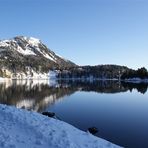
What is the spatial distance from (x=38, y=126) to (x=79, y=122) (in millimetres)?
17160

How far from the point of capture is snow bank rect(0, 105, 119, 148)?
1906 cm

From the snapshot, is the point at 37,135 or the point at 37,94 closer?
the point at 37,135

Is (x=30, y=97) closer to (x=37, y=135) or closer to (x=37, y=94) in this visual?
(x=37, y=94)

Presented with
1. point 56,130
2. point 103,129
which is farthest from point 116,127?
point 56,130

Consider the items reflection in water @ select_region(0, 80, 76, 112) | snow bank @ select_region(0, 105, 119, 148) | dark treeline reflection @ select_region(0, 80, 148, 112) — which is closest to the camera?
snow bank @ select_region(0, 105, 119, 148)

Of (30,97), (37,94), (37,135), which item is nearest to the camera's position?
(37,135)

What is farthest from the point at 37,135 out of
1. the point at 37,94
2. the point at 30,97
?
the point at 37,94

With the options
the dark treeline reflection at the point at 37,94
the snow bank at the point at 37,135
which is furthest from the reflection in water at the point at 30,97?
the snow bank at the point at 37,135

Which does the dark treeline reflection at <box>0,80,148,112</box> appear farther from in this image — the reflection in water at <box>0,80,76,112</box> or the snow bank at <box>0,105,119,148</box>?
the snow bank at <box>0,105,119,148</box>

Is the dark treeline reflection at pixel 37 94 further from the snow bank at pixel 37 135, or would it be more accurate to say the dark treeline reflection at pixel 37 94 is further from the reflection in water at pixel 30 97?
the snow bank at pixel 37 135

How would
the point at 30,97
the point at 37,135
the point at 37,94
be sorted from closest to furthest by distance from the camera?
the point at 37,135
the point at 30,97
the point at 37,94

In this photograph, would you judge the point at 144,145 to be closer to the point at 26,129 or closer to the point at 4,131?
the point at 26,129

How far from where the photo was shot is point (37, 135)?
20.5 metres

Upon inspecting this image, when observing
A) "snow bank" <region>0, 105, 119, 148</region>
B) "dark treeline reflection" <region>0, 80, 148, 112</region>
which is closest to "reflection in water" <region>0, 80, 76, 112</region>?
"dark treeline reflection" <region>0, 80, 148, 112</region>
